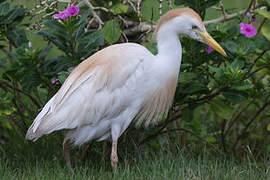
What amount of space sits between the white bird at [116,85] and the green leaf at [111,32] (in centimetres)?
11

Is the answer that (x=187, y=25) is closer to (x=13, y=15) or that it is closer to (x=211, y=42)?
(x=211, y=42)

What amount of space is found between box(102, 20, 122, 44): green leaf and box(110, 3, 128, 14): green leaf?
0.09m

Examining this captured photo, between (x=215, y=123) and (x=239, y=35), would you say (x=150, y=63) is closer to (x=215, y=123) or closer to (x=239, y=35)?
(x=239, y=35)

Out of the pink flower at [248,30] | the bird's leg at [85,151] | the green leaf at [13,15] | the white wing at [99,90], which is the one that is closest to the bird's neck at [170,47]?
the white wing at [99,90]

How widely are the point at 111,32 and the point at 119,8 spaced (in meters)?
0.18

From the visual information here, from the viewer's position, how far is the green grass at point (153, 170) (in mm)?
3291

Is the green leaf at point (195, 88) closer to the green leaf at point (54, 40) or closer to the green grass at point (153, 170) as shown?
the green grass at point (153, 170)

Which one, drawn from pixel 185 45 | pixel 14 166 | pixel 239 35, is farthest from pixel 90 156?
pixel 239 35

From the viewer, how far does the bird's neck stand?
3443mm

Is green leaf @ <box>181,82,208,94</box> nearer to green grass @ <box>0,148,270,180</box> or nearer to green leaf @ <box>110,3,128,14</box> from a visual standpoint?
green grass @ <box>0,148,270,180</box>

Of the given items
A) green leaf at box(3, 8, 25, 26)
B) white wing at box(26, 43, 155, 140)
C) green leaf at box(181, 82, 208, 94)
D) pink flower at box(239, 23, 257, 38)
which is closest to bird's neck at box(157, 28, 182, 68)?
white wing at box(26, 43, 155, 140)

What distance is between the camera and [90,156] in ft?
13.5

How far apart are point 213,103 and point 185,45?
522 millimetres

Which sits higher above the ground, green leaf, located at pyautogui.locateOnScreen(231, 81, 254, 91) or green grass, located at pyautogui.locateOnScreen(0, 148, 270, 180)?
green leaf, located at pyautogui.locateOnScreen(231, 81, 254, 91)
